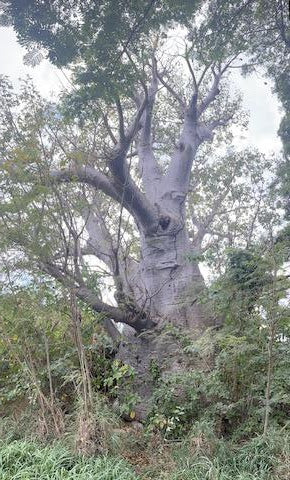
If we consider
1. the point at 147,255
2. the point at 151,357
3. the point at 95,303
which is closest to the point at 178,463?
the point at 151,357

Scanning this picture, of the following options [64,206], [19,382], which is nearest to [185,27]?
[64,206]

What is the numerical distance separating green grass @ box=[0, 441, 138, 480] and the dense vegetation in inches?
0.4

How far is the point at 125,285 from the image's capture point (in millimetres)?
3494

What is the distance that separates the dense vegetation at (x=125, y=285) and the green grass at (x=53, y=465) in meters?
0.01

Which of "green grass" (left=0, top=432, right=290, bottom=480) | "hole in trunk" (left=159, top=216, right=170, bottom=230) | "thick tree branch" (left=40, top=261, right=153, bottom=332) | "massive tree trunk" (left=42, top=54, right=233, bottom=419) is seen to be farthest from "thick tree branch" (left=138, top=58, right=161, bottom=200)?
"green grass" (left=0, top=432, right=290, bottom=480)

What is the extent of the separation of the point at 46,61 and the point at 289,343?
357cm

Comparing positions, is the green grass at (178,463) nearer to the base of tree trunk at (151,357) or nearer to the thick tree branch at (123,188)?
the base of tree trunk at (151,357)

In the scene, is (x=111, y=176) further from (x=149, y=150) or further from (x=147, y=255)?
(x=149, y=150)

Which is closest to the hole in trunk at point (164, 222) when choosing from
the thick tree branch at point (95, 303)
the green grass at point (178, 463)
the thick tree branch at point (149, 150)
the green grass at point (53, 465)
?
the thick tree branch at point (149, 150)

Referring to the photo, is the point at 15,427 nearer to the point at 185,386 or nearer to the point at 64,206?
the point at 185,386

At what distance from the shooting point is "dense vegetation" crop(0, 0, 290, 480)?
240cm

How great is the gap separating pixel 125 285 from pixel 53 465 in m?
1.61

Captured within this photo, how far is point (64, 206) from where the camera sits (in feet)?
9.68

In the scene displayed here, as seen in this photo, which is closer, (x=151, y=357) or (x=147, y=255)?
(x=151, y=357)
